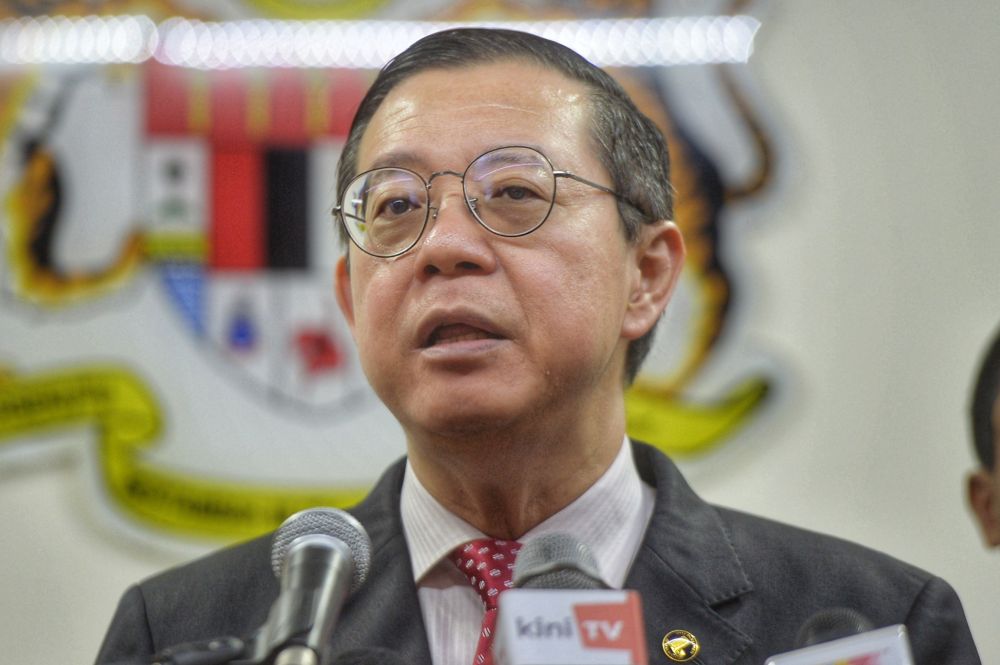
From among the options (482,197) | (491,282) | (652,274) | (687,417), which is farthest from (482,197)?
(687,417)

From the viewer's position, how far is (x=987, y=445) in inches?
110

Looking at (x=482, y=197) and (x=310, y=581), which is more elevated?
(x=482, y=197)

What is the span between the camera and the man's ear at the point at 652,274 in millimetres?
2111

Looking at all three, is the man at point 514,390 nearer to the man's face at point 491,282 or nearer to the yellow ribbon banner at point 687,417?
the man's face at point 491,282

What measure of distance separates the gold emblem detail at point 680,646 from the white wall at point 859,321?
1.78 metres

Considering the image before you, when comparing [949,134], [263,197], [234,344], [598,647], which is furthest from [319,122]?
[598,647]

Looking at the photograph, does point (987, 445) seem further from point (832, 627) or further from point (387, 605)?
point (387, 605)

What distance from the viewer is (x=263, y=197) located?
374cm

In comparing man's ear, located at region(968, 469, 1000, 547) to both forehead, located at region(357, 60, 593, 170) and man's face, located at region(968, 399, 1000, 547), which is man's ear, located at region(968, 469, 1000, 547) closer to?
man's face, located at region(968, 399, 1000, 547)

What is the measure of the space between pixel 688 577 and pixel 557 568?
0.69 meters

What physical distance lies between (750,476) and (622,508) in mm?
1676

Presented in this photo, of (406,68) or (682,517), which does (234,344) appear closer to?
(406,68)

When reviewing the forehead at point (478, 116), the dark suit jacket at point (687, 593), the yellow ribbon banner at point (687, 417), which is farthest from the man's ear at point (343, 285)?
the yellow ribbon banner at point (687, 417)

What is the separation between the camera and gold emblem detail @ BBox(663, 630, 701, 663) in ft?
5.96
